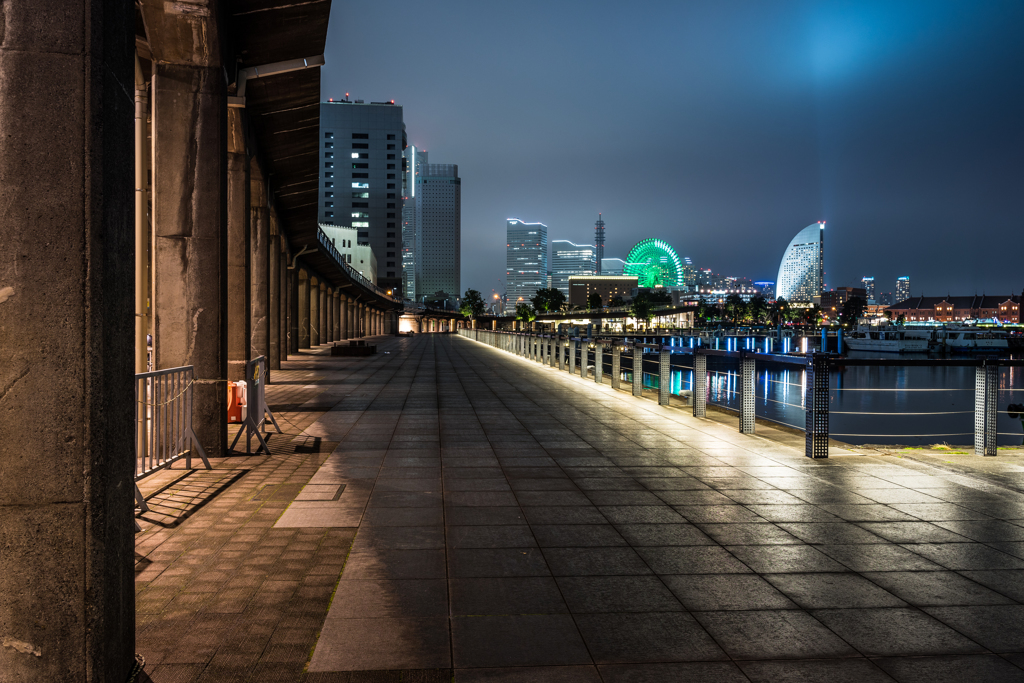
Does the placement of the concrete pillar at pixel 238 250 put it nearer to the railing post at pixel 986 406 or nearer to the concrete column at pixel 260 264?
the concrete column at pixel 260 264

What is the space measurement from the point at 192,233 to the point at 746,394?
27.4 ft

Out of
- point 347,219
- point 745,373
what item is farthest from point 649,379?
point 347,219

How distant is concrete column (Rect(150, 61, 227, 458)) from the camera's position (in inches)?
336

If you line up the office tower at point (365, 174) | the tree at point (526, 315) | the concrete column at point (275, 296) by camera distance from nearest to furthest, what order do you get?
1. the concrete column at point (275, 296)
2. the office tower at point (365, 174)
3. the tree at point (526, 315)

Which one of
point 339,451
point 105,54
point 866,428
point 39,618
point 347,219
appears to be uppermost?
point 347,219

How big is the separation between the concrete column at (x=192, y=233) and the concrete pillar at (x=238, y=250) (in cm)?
260

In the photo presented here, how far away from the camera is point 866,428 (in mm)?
26234

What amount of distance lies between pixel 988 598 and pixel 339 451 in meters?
7.06

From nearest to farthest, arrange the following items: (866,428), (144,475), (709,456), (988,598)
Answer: (988,598)
(144,475)
(709,456)
(866,428)

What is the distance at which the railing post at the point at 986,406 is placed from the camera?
8.27 m

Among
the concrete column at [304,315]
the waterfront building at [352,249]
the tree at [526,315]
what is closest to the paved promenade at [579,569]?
the concrete column at [304,315]

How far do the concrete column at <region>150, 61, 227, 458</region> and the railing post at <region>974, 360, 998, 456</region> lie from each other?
9.77 metres

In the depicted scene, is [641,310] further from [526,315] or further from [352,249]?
[352,249]

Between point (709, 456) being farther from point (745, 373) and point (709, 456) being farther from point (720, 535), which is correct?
point (720, 535)
